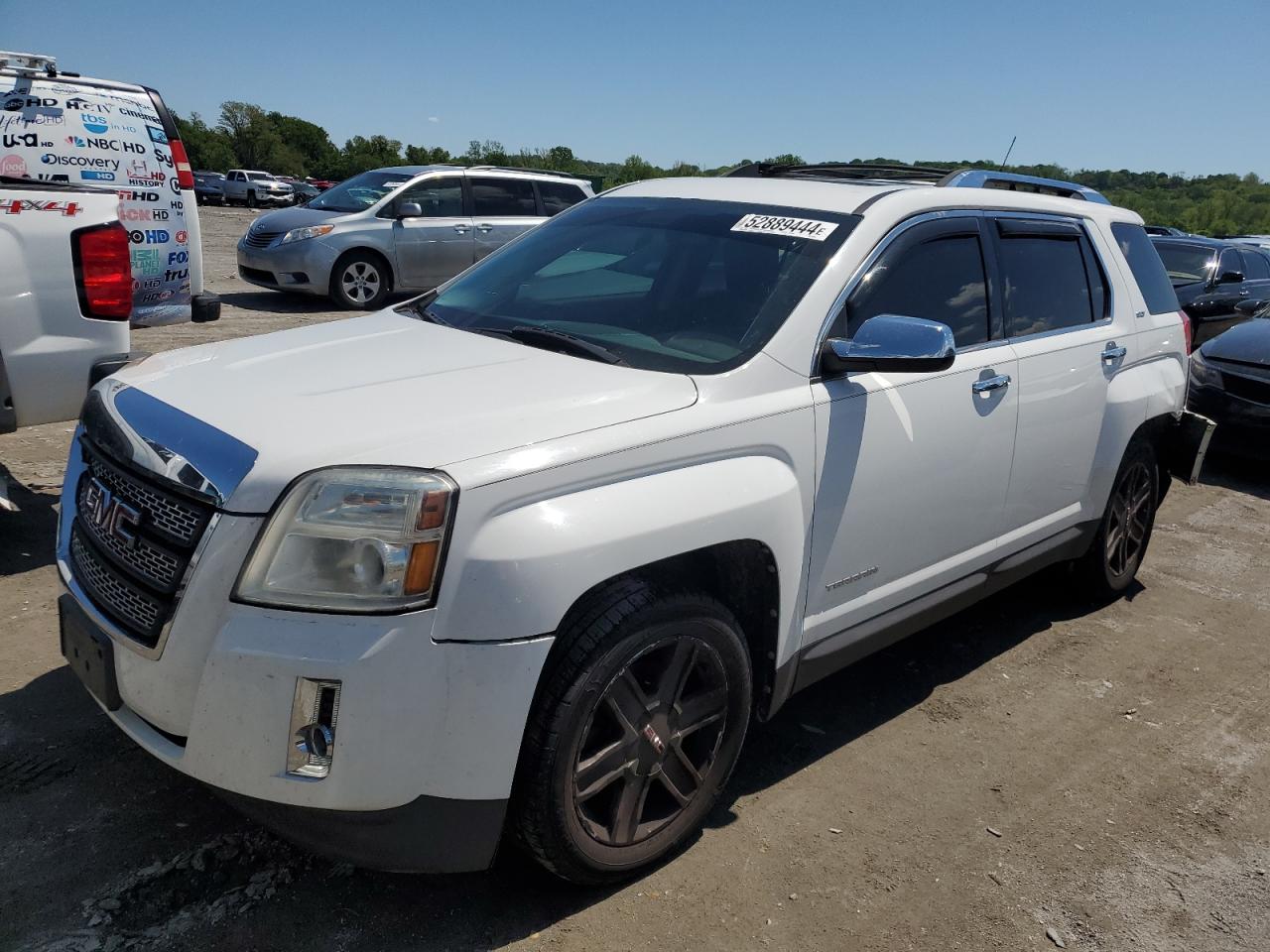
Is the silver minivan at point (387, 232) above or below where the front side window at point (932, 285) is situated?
below

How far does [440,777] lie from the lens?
2.26 metres

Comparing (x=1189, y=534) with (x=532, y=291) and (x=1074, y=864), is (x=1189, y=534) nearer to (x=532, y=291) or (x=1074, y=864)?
(x=1074, y=864)

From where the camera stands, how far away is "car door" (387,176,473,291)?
1294 cm

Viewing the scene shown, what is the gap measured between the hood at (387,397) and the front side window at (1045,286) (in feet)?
5.77

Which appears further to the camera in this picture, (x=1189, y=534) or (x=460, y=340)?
(x=1189, y=534)

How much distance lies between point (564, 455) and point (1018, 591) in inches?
141

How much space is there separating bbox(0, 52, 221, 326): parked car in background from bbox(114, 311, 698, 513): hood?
3.71m

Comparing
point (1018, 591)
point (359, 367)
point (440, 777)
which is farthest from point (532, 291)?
point (1018, 591)

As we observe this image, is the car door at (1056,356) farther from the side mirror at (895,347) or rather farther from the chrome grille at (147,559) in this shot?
the chrome grille at (147,559)

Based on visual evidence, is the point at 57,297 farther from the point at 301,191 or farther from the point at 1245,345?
the point at 301,191

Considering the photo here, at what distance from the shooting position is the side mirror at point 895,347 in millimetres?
2922

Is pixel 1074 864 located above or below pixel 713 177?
below

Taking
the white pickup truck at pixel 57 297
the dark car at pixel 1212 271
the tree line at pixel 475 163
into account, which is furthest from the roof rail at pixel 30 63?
the tree line at pixel 475 163

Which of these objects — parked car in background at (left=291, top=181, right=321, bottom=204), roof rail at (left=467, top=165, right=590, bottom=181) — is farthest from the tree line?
roof rail at (left=467, top=165, right=590, bottom=181)
